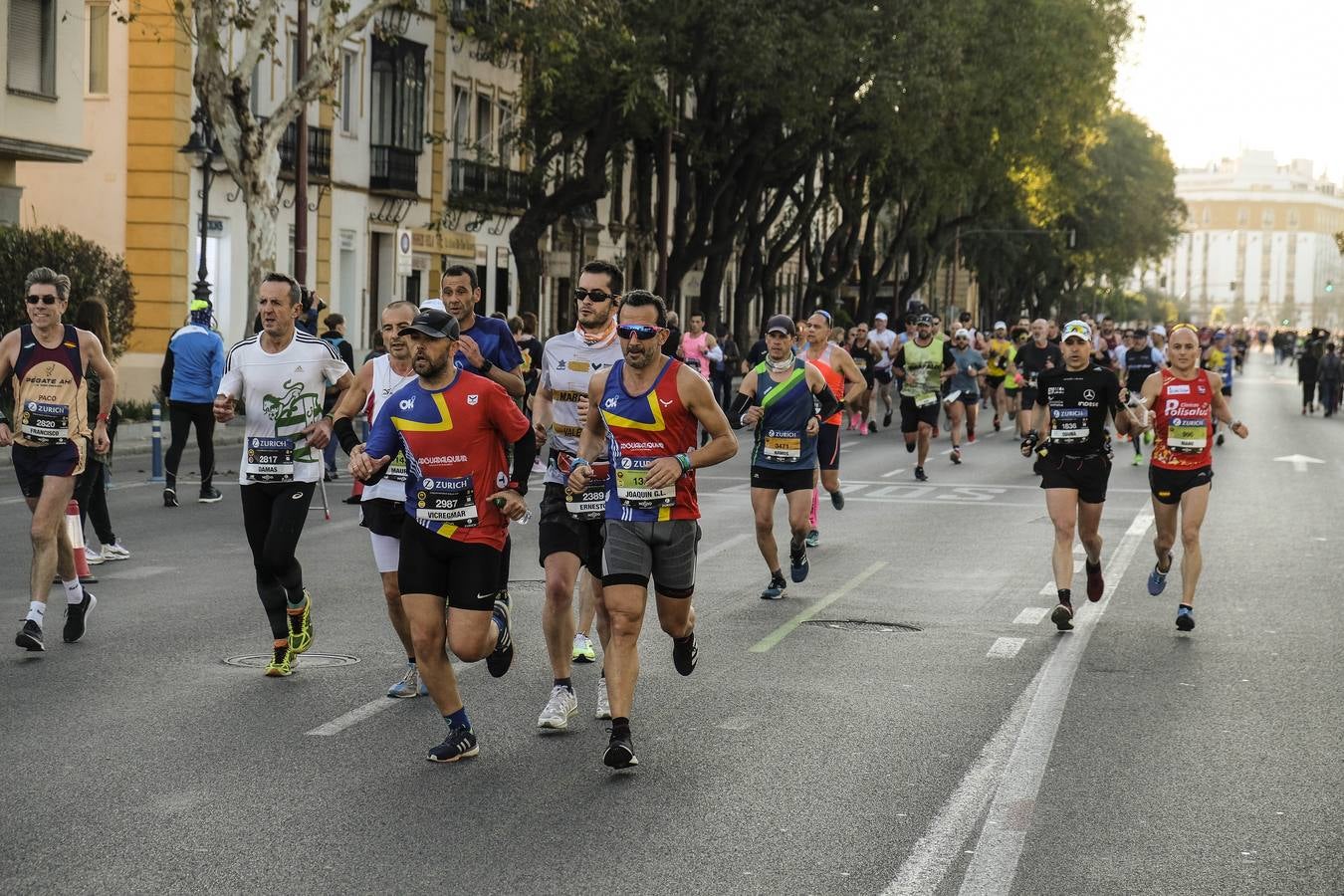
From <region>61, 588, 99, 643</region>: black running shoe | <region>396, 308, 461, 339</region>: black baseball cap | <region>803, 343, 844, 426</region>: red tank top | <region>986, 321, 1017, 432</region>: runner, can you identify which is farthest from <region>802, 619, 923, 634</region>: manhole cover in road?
<region>986, 321, 1017, 432</region>: runner

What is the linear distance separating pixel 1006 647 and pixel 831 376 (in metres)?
5.03

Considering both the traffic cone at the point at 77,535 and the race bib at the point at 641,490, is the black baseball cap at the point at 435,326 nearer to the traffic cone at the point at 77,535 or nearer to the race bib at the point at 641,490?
the race bib at the point at 641,490

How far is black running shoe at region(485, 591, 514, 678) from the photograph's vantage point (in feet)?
25.9

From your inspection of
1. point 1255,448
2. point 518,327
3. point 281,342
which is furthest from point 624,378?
point 1255,448

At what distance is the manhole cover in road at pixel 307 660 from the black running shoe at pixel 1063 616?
3714 millimetres

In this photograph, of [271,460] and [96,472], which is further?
[96,472]

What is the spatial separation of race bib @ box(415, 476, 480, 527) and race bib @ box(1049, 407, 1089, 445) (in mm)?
5153

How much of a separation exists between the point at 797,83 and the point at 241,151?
15259mm

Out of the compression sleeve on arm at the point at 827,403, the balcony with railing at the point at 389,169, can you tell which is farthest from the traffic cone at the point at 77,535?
the balcony with railing at the point at 389,169

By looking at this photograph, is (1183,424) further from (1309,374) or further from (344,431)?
(1309,374)

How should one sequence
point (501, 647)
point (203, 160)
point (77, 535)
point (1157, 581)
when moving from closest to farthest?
point (501, 647)
point (77, 535)
point (1157, 581)
point (203, 160)

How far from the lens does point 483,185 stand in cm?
4353

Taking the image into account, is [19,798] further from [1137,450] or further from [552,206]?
[552,206]

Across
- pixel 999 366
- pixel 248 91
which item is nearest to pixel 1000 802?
pixel 248 91
